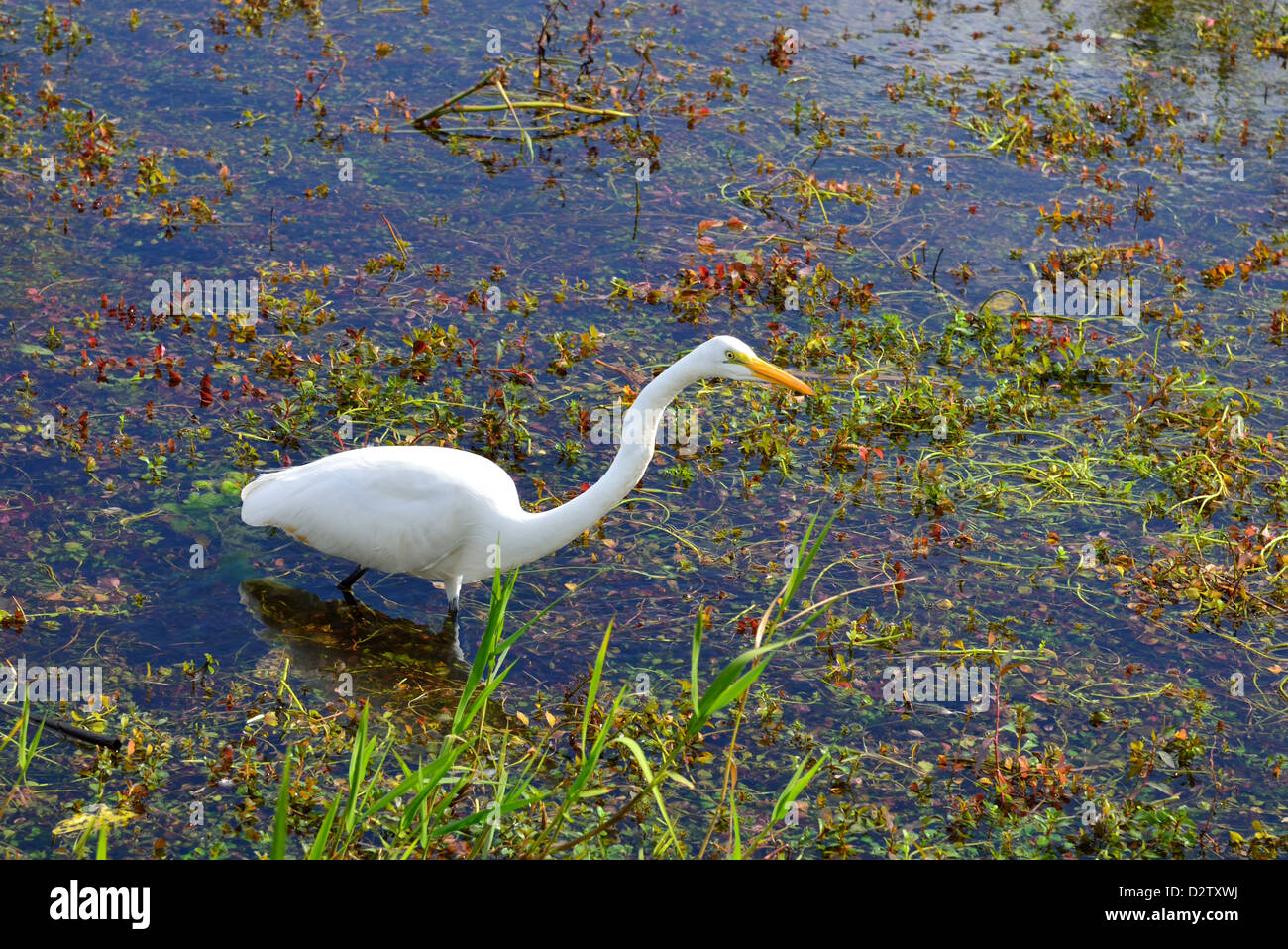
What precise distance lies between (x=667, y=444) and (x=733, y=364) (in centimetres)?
227

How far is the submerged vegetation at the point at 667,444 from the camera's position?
6.10 metres

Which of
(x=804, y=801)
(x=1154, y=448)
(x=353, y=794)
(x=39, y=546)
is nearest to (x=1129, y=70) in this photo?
(x=1154, y=448)

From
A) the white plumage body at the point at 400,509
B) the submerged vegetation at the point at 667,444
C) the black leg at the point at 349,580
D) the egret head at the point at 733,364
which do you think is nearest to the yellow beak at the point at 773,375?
the egret head at the point at 733,364

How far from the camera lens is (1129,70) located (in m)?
14.6

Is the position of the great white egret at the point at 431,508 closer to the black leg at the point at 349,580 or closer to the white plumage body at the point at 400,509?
the white plumage body at the point at 400,509

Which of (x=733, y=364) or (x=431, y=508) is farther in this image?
(x=431, y=508)

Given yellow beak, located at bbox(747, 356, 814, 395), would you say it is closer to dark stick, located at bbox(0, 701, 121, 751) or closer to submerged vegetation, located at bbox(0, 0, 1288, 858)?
submerged vegetation, located at bbox(0, 0, 1288, 858)

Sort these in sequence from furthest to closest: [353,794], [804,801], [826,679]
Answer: [826,679] < [804,801] < [353,794]

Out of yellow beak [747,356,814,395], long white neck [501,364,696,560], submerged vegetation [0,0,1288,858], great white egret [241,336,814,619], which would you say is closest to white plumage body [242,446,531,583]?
great white egret [241,336,814,619]

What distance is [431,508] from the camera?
6.76m

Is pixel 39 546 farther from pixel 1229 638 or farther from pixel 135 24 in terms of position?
pixel 135 24

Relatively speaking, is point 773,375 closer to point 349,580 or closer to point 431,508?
point 431,508

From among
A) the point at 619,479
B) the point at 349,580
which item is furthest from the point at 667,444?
the point at 349,580

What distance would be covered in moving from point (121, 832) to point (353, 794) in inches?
82.5
